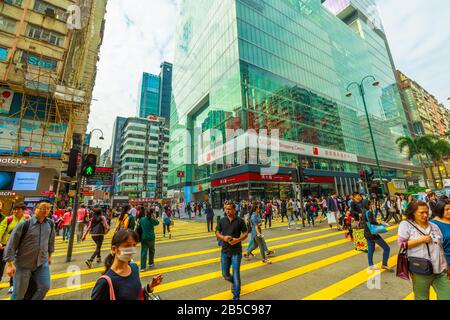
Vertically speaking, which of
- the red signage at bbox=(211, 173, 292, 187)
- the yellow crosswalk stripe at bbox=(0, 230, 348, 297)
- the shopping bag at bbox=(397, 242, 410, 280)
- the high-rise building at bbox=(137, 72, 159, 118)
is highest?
the high-rise building at bbox=(137, 72, 159, 118)

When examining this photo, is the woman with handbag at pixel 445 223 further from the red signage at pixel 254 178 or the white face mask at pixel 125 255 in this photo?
the red signage at pixel 254 178

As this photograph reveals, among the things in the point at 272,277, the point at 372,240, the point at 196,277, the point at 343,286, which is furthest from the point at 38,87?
the point at 372,240

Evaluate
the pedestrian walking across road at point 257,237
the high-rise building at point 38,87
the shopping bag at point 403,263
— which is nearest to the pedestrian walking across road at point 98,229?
the pedestrian walking across road at point 257,237

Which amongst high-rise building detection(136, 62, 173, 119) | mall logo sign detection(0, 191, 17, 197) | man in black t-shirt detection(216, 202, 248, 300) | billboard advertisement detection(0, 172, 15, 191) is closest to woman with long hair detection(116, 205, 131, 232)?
man in black t-shirt detection(216, 202, 248, 300)

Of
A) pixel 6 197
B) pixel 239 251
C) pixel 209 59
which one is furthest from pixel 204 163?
pixel 239 251

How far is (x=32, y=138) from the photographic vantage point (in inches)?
749

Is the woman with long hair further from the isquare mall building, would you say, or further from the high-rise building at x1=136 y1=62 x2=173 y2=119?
the high-rise building at x1=136 y1=62 x2=173 y2=119

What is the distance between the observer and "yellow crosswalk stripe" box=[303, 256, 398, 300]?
3705 millimetres

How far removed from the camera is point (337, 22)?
54844 millimetres

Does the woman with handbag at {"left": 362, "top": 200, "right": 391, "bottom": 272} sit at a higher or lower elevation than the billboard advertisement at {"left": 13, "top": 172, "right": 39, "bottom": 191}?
lower

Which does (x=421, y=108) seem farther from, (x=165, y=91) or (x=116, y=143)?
(x=116, y=143)

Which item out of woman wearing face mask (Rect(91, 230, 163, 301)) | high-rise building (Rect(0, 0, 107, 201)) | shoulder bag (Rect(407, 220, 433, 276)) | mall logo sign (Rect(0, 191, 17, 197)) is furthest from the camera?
high-rise building (Rect(0, 0, 107, 201))

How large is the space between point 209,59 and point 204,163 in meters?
20.8

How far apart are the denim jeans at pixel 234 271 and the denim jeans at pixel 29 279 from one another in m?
2.98
